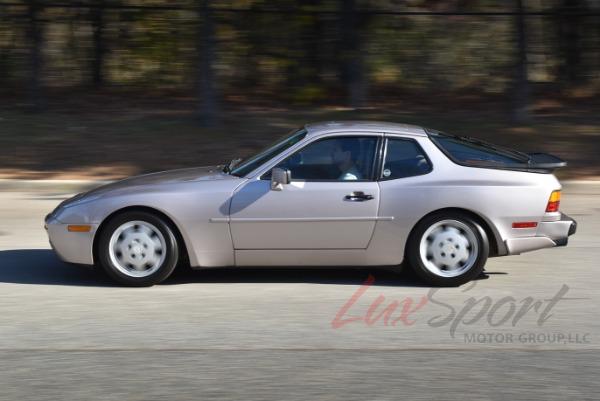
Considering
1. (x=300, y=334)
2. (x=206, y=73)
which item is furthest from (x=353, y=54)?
(x=300, y=334)

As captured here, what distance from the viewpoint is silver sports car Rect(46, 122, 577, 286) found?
6938 mm

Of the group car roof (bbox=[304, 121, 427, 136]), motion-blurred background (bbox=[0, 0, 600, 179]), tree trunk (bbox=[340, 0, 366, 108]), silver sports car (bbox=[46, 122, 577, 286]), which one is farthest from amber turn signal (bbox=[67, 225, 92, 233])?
tree trunk (bbox=[340, 0, 366, 108])

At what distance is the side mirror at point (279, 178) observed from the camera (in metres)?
6.87

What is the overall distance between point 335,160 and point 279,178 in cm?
51

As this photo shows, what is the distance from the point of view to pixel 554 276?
7523 mm

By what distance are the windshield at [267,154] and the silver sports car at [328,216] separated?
58mm

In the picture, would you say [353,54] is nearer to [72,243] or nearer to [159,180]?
[159,180]

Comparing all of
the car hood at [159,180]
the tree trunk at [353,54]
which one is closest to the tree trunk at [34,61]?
the tree trunk at [353,54]

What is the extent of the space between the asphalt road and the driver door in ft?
1.27

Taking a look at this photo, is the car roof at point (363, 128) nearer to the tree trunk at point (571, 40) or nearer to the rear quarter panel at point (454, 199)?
the rear quarter panel at point (454, 199)

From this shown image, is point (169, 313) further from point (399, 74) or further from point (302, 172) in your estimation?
point (399, 74)

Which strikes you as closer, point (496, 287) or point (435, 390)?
point (435, 390)

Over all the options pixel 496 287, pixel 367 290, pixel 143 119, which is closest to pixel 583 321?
pixel 496 287

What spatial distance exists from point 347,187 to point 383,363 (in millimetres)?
1978
